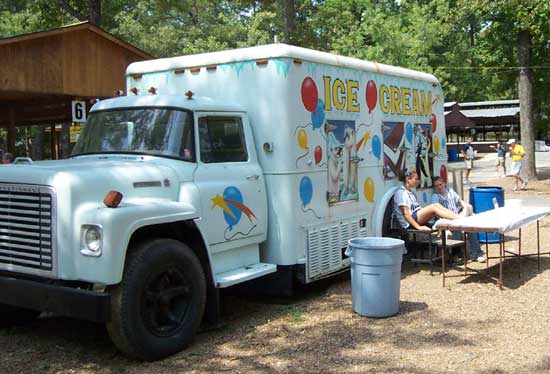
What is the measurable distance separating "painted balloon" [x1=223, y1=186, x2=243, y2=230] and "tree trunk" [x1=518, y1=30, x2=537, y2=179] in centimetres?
1677

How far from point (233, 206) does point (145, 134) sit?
109 centimetres

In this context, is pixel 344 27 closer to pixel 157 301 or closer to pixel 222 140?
pixel 222 140

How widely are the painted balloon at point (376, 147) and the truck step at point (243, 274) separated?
2465 millimetres

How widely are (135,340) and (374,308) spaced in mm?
2416

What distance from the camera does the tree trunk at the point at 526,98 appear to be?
20328 millimetres

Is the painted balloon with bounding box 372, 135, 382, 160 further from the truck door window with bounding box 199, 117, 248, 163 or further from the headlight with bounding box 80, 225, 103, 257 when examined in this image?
the headlight with bounding box 80, 225, 103, 257

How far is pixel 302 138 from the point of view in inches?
261

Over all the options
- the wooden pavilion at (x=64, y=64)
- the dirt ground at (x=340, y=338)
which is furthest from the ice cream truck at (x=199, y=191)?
the wooden pavilion at (x=64, y=64)

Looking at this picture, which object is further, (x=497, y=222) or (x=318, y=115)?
(x=497, y=222)

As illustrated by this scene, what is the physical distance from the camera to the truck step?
18.6ft

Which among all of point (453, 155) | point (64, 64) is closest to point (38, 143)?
point (64, 64)

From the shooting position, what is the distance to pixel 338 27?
25750mm

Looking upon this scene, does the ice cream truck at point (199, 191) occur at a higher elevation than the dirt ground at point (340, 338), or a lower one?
higher

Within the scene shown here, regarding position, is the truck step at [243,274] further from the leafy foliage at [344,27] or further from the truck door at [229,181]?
the leafy foliage at [344,27]
